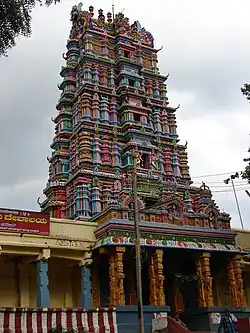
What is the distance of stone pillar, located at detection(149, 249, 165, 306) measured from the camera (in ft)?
73.5

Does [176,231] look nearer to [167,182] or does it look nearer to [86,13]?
[167,182]

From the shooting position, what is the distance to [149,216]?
24.2m

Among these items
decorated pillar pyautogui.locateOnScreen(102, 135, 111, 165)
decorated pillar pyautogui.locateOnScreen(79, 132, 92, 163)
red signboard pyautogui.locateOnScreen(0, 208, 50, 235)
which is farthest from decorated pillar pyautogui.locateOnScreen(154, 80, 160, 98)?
red signboard pyautogui.locateOnScreen(0, 208, 50, 235)

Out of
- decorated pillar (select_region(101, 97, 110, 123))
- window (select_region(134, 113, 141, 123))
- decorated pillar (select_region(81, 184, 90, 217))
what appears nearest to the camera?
decorated pillar (select_region(81, 184, 90, 217))

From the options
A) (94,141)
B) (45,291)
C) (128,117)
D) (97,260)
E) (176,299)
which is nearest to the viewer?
(45,291)

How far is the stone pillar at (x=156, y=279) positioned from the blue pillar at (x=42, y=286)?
4793 millimetres

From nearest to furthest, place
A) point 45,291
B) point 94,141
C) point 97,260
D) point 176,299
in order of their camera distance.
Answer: point 45,291 < point 97,260 < point 176,299 < point 94,141

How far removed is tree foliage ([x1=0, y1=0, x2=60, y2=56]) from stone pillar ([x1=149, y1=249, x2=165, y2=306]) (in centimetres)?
1523

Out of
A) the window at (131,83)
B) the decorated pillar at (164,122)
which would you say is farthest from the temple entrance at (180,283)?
the window at (131,83)

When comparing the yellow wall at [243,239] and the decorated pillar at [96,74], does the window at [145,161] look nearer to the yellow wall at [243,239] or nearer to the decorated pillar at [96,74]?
the decorated pillar at [96,74]

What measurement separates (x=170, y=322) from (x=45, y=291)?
220 inches

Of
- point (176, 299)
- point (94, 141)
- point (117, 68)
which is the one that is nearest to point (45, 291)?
point (176, 299)

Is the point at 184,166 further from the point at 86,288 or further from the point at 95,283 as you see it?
the point at 86,288

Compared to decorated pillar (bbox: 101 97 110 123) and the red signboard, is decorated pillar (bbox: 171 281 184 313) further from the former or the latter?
decorated pillar (bbox: 101 97 110 123)
